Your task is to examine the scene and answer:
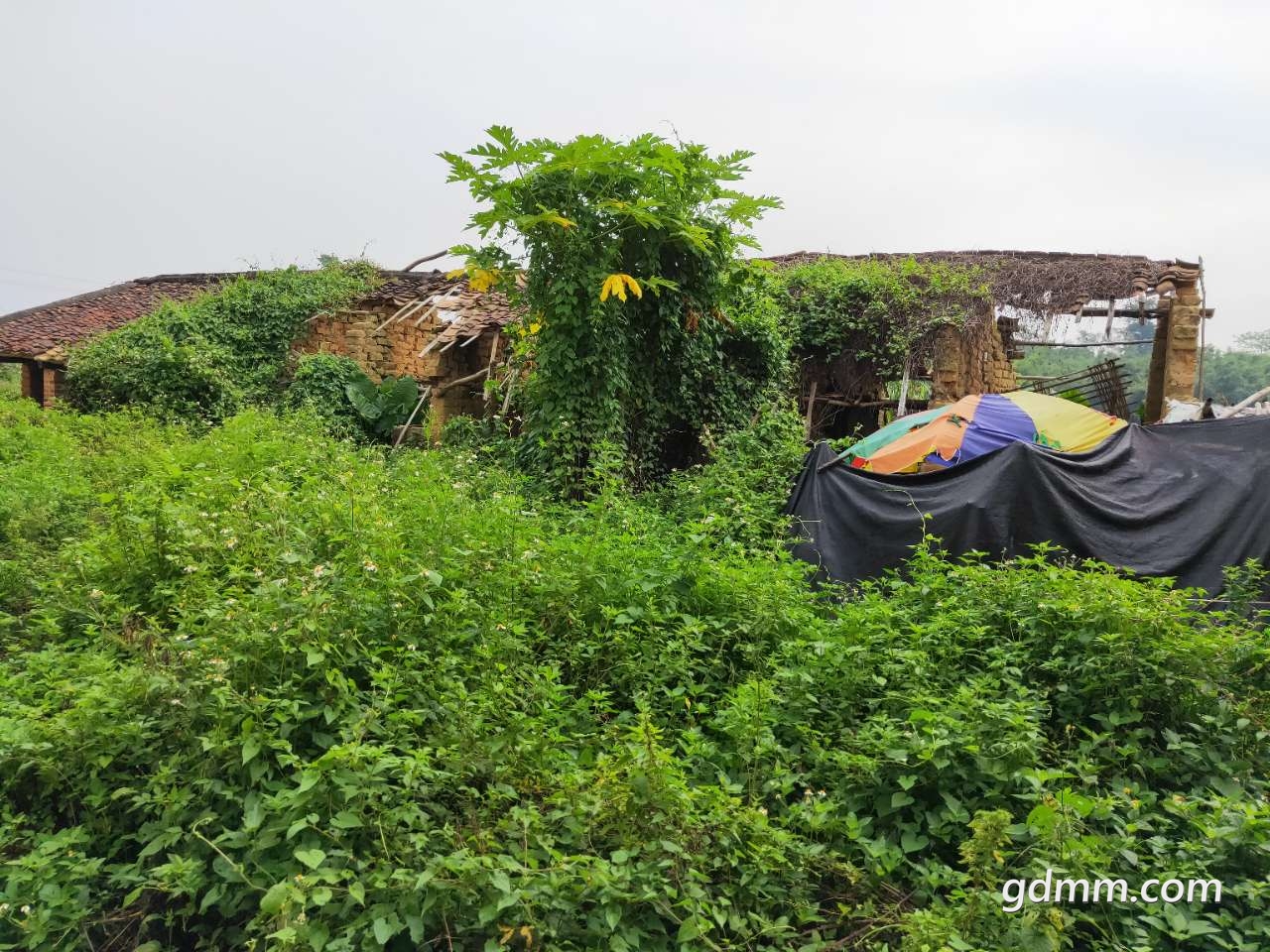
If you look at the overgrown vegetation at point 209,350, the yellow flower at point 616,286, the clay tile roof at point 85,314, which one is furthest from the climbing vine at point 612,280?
the clay tile roof at point 85,314

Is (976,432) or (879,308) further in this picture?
(879,308)

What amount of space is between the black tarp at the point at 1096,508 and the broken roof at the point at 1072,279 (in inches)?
223

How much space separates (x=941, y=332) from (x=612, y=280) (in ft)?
18.4

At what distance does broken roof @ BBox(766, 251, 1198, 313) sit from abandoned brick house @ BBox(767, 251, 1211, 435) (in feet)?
0.04

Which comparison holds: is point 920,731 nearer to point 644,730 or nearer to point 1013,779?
point 1013,779

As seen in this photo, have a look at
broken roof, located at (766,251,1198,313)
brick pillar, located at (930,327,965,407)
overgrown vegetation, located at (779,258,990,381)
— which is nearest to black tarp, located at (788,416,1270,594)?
brick pillar, located at (930,327,965,407)

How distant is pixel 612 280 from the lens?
7352 mm

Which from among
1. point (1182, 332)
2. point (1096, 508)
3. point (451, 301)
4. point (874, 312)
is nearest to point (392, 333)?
point (451, 301)

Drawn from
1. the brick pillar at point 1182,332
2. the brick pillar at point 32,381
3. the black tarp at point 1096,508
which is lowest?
the black tarp at point 1096,508

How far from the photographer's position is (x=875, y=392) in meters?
12.0

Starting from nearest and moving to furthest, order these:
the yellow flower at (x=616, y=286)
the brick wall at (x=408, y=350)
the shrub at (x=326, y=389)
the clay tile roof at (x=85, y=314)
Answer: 1. the yellow flower at (x=616, y=286)
2. the shrub at (x=326, y=389)
3. the brick wall at (x=408, y=350)
4. the clay tile roof at (x=85, y=314)

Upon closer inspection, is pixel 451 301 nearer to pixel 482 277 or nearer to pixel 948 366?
pixel 482 277

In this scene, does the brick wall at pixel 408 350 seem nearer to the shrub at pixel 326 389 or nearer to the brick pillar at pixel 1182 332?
the shrub at pixel 326 389

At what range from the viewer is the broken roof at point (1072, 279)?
11.5 meters
